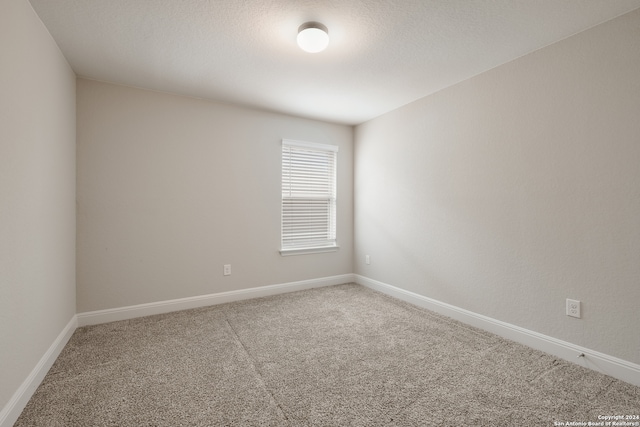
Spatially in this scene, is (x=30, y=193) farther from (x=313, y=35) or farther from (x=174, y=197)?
(x=313, y=35)

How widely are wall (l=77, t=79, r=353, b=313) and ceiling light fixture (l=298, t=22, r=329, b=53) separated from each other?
171 cm

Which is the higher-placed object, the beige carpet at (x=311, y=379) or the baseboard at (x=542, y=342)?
the baseboard at (x=542, y=342)

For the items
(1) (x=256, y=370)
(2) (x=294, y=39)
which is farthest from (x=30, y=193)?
(2) (x=294, y=39)

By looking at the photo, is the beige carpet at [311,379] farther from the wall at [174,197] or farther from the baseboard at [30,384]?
the wall at [174,197]

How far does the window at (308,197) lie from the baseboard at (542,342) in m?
1.44

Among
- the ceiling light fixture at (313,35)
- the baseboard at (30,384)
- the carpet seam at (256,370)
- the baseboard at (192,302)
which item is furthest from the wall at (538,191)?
the baseboard at (30,384)

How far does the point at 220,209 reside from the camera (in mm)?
3377

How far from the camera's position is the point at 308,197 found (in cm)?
400

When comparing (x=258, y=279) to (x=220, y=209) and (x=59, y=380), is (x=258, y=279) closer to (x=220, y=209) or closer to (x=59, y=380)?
(x=220, y=209)

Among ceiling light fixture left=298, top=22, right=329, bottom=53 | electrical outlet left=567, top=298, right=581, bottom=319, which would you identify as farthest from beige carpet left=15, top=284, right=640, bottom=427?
ceiling light fixture left=298, top=22, right=329, bottom=53

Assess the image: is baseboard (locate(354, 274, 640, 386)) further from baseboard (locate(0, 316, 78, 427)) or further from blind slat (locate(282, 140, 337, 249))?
baseboard (locate(0, 316, 78, 427))

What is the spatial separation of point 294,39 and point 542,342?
9.91 feet

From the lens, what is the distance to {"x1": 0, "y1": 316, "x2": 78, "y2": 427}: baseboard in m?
1.45

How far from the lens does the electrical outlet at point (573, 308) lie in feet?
6.79
